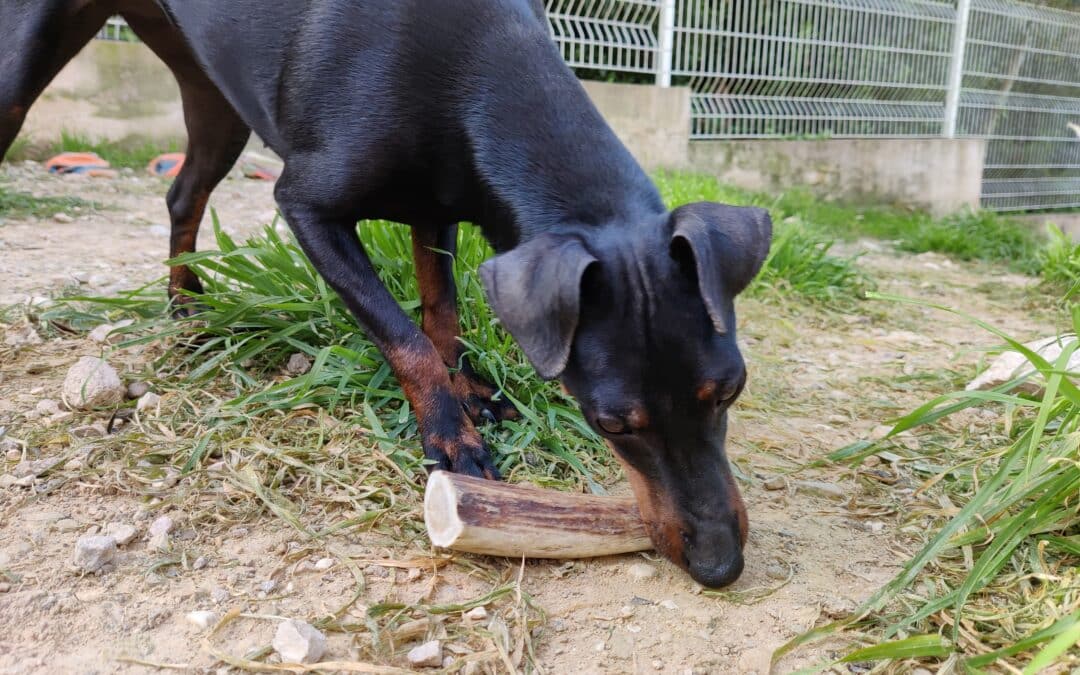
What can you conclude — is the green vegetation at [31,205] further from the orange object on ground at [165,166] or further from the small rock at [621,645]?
the small rock at [621,645]

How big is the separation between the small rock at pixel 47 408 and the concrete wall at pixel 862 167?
25.1 feet

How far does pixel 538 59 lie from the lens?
2664 mm

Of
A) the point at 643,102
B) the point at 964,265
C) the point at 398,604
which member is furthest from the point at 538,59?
the point at 643,102

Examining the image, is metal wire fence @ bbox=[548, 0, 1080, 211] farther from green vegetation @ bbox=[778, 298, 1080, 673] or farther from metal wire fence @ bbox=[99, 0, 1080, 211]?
green vegetation @ bbox=[778, 298, 1080, 673]

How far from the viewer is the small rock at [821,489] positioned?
2.85m

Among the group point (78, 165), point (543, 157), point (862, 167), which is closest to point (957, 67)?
point (862, 167)

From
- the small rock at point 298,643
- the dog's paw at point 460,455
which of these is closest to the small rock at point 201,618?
the small rock at point 298,643

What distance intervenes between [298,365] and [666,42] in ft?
22.6

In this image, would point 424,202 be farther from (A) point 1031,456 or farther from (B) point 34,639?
(A) point 1031,456

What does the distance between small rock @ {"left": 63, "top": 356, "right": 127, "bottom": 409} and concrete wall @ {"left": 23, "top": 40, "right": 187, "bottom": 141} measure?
225 inches

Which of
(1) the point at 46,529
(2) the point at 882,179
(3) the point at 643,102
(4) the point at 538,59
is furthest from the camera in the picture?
(2) the point at 882,179

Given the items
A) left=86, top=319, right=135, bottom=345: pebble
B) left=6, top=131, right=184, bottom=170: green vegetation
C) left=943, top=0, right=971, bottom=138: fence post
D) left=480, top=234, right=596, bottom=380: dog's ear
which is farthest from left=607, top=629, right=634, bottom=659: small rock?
left=943, top=0, right=971, bottom=138: fence post

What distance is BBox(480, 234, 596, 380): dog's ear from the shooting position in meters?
2.01

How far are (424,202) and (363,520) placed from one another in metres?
1.00
